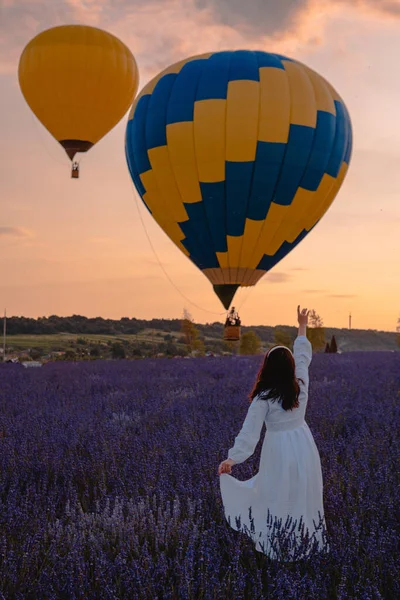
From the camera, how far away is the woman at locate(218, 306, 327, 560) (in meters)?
2.76

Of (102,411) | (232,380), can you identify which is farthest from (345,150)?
(102,411)

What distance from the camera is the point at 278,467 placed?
2.82m

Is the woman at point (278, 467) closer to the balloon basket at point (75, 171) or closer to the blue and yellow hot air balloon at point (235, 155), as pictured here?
the blue and yellow hot air balloon at point (235, 155)

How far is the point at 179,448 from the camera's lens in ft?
12.7

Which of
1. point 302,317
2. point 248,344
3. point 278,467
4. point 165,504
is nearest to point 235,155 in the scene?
point 302,317

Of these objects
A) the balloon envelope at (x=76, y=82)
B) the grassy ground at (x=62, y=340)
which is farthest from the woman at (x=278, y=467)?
the grassy ground at (x=62, y=340)

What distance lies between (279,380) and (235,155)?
6.48 meters

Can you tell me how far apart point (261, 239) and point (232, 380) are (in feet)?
7.53

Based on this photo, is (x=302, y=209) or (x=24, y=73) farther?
(x=24, y=73)

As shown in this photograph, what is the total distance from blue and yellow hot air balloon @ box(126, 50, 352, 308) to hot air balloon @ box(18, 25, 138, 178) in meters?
4.29

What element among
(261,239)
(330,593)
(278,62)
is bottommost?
(330,593)

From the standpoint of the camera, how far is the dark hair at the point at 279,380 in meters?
2.76

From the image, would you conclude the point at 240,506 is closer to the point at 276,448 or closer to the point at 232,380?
the point at 276,448

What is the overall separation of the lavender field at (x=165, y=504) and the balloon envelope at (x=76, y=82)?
9019 mm
